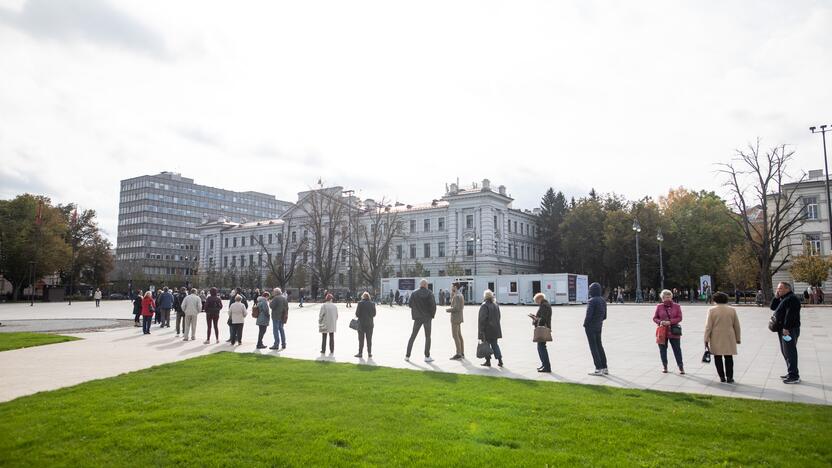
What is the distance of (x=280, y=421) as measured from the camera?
712cm

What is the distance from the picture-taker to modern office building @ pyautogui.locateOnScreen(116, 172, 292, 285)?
132375mm

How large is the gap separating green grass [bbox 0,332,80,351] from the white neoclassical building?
4516 cm

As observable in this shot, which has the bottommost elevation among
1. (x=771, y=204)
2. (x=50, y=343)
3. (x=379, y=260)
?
(x=50, y=343)

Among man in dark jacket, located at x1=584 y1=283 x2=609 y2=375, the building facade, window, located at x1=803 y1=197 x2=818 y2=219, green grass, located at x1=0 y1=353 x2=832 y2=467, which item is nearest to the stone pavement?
man in dark jacket, located at x1=584 y1=283 x2=609 y2=375

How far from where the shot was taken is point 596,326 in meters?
11.6

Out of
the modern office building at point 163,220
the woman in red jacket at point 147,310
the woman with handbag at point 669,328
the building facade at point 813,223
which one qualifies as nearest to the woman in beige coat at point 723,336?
the woman with handbag at point 669,328

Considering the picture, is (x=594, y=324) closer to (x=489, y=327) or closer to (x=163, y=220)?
(x=489, y=327)

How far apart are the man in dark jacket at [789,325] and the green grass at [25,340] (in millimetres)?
19763

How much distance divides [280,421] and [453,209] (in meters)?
69.5

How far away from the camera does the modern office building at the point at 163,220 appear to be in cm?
13238

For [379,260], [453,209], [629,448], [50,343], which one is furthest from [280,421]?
[453,209]

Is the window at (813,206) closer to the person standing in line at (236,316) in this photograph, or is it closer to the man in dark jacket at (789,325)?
the man in dark jacket at (789,325)

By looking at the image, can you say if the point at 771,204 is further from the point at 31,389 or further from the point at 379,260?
the point at 31,389

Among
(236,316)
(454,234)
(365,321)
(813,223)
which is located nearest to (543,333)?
(365,321)
